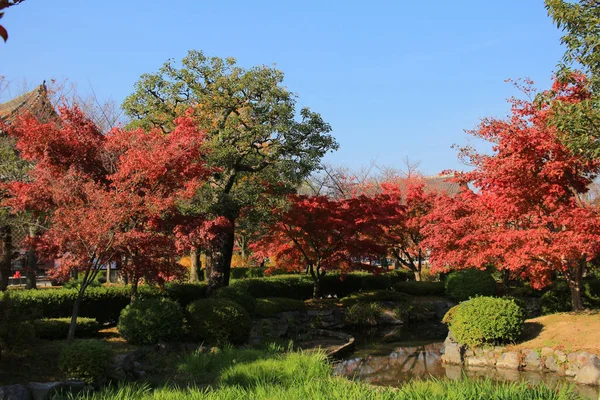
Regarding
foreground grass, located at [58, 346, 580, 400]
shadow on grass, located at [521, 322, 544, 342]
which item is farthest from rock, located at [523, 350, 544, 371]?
foreground grass, located at [58, 346, 580, 400]

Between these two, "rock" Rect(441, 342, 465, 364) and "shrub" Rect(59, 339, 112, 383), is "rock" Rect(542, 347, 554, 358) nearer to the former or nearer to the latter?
"rock" Rect(441, 342, 465, 364)

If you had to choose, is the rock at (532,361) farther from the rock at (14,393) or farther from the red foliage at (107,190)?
the rock at (14,393)

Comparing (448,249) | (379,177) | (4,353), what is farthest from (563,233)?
(379,177)

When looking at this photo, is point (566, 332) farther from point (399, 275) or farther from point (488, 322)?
point (399, 275)

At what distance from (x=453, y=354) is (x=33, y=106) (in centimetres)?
1589

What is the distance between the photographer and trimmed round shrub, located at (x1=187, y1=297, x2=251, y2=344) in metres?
10.9

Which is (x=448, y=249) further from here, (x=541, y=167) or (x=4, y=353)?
(x=4, y=353)

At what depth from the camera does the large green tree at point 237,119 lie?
14383mm

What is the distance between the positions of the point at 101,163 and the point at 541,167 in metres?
9.44

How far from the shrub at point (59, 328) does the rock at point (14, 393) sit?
10.0 ft

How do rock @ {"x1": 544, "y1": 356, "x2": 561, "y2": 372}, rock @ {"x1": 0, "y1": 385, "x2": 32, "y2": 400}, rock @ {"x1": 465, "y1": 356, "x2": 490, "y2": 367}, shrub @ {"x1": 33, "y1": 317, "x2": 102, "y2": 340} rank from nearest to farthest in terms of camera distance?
1. rock @ {"x1": 0, "y1": 385, "x2": 32, "y2": 400}
2. rock @ {"x1": 544, "y1": 356, "x2": 561, "y2": 372}
3. shrub @ {"x1": 33, "y1": 317, "x2": 102, "y2": 340}
4. rock @ {"x1": 465, "y1": 356, "x2": 490, "y2": 367}

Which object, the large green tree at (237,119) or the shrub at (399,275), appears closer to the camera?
the large green tree at (237,119)

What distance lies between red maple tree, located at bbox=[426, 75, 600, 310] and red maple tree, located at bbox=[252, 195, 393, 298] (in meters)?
4.68

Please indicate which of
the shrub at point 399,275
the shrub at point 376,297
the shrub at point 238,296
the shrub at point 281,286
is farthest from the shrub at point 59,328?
the shrub at point 399,275
